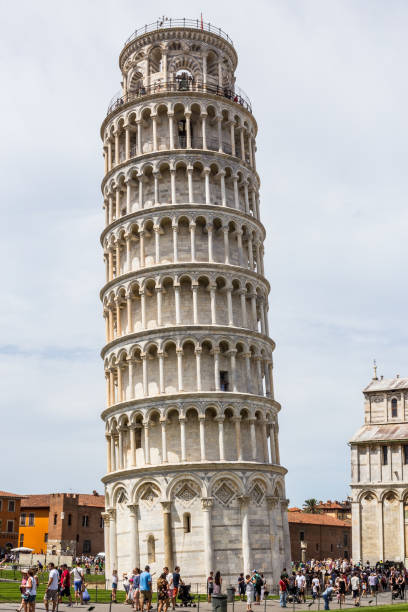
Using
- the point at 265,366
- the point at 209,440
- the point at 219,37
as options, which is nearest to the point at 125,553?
the point at 209,440

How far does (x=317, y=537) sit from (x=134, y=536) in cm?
5676

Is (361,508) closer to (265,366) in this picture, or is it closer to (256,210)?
(265,366)

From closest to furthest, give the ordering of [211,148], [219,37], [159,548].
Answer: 1. [159,548]
2. [211,148]
3. [219,37]

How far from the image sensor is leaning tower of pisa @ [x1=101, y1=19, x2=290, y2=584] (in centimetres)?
4578

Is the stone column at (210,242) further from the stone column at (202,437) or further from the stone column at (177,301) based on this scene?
the stone column at (202,437)

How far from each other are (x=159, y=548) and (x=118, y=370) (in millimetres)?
11431

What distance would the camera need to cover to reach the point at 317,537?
9775cm

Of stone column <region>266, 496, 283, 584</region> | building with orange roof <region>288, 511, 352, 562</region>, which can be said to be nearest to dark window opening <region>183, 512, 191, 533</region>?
stone column <region>266, 496, 283, 584</region>

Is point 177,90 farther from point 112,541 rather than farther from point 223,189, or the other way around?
point 112,541

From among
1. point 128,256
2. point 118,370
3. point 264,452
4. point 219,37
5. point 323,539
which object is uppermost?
point 219,37

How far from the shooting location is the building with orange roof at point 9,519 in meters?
95.2

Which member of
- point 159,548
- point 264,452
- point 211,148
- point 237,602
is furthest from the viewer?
point 211,148

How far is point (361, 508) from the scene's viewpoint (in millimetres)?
72875

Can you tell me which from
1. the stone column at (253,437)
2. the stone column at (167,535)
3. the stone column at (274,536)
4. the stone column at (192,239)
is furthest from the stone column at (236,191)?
the stone column at (167,535)
